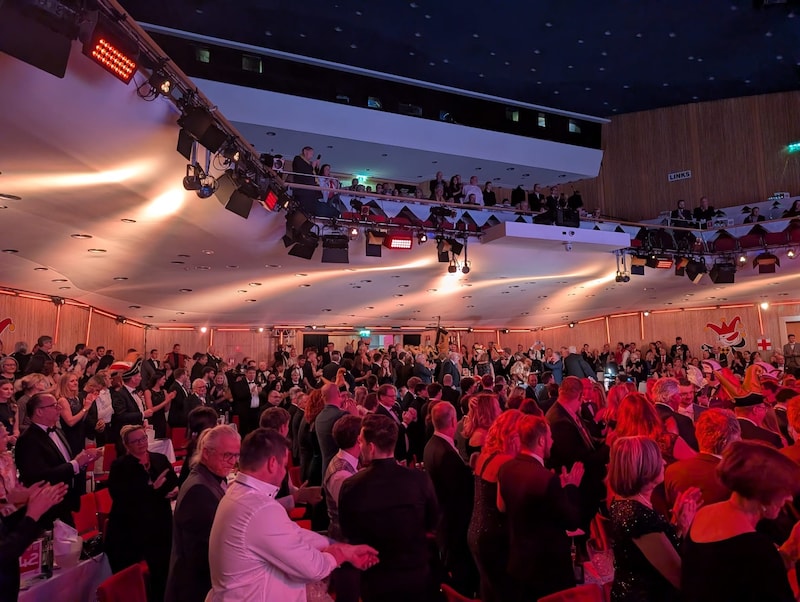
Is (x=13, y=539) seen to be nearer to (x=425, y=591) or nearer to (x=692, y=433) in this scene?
(x=425, y=591)

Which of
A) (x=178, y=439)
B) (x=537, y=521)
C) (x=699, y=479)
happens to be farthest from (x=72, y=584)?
(x=178, y=439)

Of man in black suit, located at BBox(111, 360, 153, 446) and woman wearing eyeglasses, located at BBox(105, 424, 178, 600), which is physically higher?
man in black suit, located at BBox(111, 360, 153, 446)

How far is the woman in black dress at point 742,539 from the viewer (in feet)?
6.14

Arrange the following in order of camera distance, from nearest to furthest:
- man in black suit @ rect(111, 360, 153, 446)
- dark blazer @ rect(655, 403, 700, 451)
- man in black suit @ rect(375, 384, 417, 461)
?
dark blazer @ rect(655, 403, 700, 451), man in black suit @ rect(375, 384, 417, 461), man in black suit @ rect(111, 360, 153, 446)

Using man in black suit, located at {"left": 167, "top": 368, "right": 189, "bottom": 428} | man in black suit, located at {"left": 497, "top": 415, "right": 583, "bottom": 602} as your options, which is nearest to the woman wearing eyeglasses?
man in black suit, located at {"left": 497, "top": 415, "right": 583, "bottom": 602}

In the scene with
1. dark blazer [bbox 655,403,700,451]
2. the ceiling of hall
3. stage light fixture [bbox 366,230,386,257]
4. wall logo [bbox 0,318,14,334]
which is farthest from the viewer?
wall logo [bbox 0,318,14,334]

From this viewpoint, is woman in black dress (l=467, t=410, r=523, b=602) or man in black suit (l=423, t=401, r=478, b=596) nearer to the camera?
woman in black dress (l=467, t=410, r=523, b=602)

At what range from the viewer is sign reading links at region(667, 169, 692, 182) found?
1791 centimetres

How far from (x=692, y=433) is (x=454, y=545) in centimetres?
228

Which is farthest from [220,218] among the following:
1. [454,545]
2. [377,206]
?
[454,545]

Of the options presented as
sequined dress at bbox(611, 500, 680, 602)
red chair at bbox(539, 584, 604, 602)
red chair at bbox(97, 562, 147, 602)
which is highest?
sequined dress at bbox(611, 500, 680, 602)

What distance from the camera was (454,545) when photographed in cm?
366

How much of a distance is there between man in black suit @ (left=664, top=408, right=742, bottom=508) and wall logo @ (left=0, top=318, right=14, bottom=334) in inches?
458

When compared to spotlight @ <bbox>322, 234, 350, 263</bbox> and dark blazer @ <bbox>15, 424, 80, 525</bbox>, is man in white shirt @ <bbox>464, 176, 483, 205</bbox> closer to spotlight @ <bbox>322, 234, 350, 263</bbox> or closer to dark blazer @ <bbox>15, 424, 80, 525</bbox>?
spotlight @ <bbox>322, 234, 350, 263</bbox>
